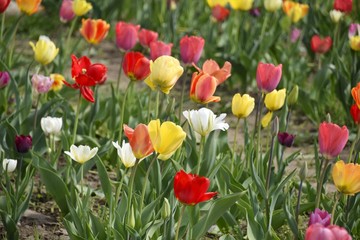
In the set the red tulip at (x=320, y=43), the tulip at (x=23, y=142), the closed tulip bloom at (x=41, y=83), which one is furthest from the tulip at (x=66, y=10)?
the tulip at (x=23, y=142)

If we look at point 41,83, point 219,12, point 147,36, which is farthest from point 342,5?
point 41,83

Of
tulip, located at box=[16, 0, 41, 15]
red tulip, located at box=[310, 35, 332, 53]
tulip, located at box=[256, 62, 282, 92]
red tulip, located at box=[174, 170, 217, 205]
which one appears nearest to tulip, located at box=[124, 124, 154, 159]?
red tulip, located at box=[174, 170, 217, 205]

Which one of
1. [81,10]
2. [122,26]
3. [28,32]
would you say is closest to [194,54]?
[122,26]

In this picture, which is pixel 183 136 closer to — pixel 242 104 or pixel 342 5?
pixel 242 104

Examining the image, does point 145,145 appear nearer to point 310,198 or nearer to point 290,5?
point 310,198

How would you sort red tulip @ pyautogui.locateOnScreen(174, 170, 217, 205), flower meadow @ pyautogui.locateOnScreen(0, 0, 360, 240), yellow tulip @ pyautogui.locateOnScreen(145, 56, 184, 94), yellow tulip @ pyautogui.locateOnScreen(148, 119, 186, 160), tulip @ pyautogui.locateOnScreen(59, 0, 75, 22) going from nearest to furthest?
red tulip @ pyautogui.locateOnScreen(174, 170, 217, 205)
yellow tulip @ pyautogui.locateOnScreen(148, 119, 186, 160)
flower meadow @ pyautogui.locateOnScreen(0, 0, 360, 240)
yellow tulip @ pyautogui.locateOnScreen(145, 56, 184, 94)
tulip @ pyautogui.locateOnScreen(59, 0, 75, 22)

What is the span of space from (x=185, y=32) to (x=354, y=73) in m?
1.77

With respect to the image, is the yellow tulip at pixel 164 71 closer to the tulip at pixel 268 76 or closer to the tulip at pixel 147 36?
the tulip at pixel 268 76

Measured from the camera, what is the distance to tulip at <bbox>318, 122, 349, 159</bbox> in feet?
8.11

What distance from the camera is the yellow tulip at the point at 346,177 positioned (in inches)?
95.2

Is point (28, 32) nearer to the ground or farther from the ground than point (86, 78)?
nearer to the ground

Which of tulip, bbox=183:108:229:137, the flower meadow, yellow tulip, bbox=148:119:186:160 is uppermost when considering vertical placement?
yellow tulip, bbox=148:119:186:160

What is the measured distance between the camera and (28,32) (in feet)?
19.6

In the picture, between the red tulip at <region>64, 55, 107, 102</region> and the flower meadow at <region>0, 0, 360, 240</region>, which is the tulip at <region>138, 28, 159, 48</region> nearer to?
the flower meadow at <region>0, 0, 360, 240</region>
